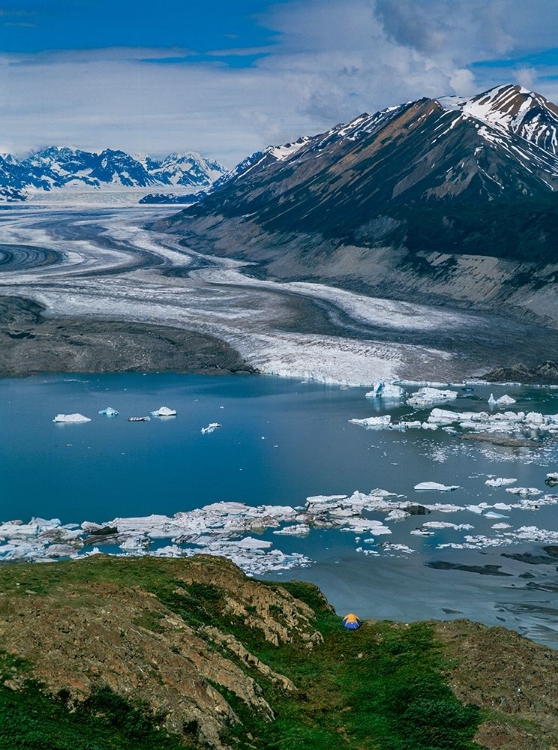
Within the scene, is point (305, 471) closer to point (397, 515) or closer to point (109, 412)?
point (397, 515)

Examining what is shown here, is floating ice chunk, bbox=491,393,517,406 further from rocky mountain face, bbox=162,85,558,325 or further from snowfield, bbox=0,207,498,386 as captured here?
rocky mountain face, bbox=162,85,558,325

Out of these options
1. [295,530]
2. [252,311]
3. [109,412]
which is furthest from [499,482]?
[252,311]

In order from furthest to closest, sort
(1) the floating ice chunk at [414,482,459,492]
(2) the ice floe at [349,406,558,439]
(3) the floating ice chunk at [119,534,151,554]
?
(2) the ice floe at [349,406,558,439], (1) the floating ice chunk at [414,482,459,492], (3) the floating ice chunk at [119,534,151,554]

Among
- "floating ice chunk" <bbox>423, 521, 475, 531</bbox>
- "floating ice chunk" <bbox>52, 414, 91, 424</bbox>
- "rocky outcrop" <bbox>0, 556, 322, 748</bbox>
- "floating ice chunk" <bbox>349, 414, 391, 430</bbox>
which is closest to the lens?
"rocky outcrop" <bbox>0, 556, 322, 748</bbox>

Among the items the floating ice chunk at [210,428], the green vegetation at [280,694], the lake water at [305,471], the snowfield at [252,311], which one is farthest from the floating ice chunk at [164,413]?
the green vegetation at [280,694]

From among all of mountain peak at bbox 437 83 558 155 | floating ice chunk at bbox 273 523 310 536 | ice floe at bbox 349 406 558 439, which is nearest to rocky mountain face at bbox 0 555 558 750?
floating ice chunk at bbox 273 523 310 536

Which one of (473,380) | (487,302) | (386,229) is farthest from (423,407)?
(386,229)

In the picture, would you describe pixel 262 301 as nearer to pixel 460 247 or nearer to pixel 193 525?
pixel 460 247
